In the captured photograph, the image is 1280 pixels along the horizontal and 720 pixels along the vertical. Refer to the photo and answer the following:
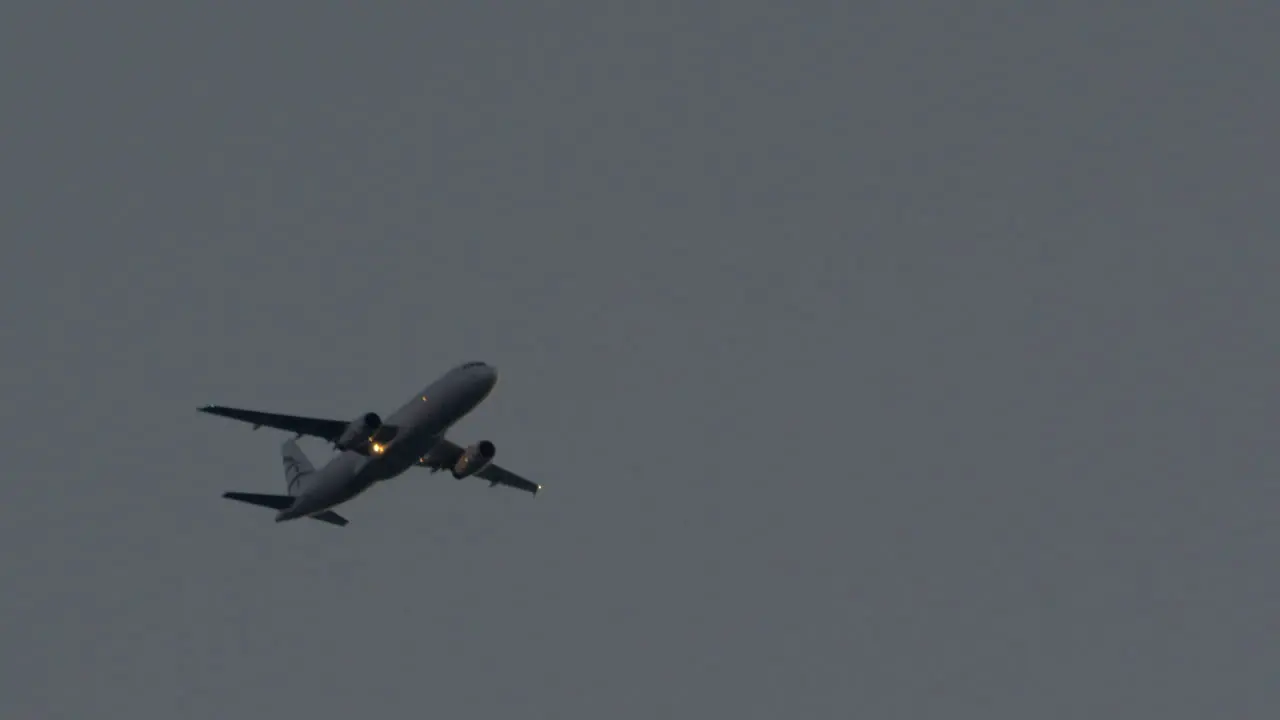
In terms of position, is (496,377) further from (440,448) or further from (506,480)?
(506,480)

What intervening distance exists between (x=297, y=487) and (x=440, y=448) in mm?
15843

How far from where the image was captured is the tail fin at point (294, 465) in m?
119

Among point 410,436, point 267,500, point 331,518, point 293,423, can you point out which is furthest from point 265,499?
point 410,436

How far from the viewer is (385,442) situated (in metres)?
98.4

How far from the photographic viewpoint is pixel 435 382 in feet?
319

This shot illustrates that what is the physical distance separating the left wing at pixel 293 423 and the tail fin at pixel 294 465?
1795cm

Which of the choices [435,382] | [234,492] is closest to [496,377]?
[435,382]

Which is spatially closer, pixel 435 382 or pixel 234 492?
pixel 435 382

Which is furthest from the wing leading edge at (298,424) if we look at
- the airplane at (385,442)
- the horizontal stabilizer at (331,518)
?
the horizontal stabilizer at (331,518)

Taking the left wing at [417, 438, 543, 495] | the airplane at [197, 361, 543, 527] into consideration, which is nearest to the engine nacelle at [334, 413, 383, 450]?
the airplane at [197, 361, 543, 527]

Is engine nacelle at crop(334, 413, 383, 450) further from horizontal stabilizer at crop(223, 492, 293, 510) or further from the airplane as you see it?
horizontal stabilizer at crop(223, 492, 293, 510)

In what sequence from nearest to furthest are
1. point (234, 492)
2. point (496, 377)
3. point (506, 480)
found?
point (496, 377)
point (234, 492)
point (506, 480)

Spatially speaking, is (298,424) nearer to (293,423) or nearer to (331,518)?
(293,423)

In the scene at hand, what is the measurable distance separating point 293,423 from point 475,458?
11.8 metres
